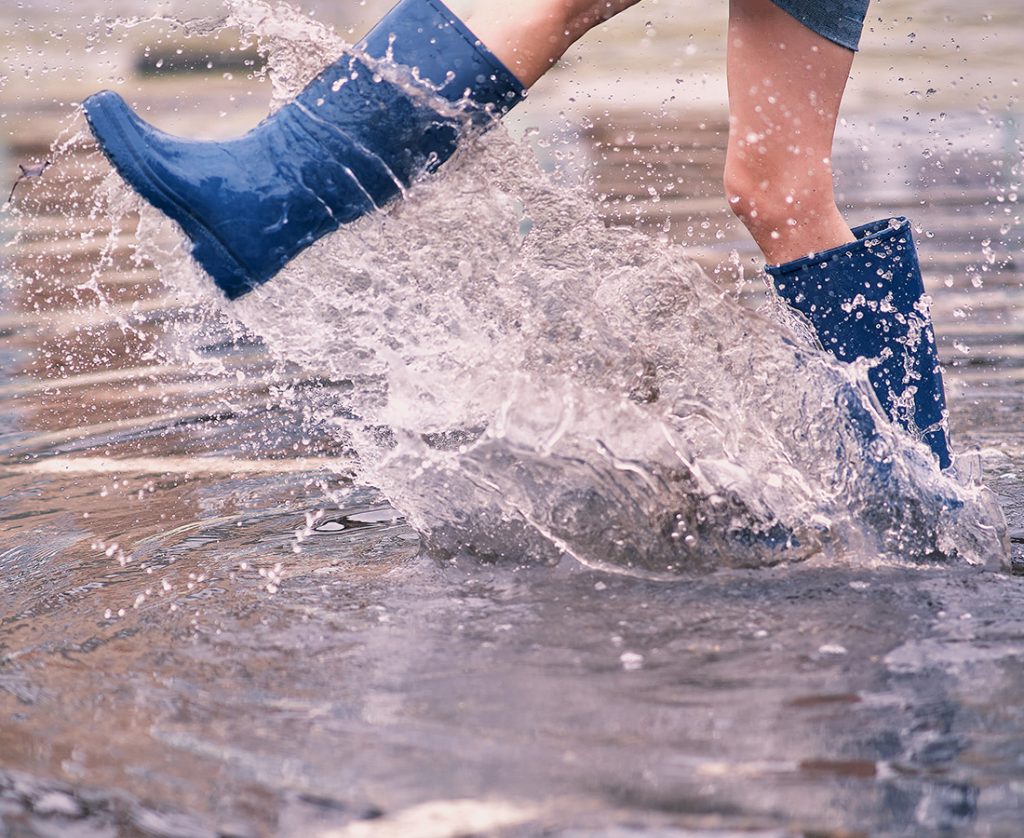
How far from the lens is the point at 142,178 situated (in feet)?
6.74

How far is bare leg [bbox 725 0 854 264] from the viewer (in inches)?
87.3

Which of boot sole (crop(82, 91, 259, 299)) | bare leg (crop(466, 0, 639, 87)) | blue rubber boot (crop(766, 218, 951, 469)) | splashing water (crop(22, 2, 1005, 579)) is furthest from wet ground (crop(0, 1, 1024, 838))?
bare leg (crop(466, 0, 639, 87))

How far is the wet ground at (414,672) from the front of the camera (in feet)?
4.71

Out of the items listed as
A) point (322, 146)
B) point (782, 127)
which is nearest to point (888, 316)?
point (782, 127)

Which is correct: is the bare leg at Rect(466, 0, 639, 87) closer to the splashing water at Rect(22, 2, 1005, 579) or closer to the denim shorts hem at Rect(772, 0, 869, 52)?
the splashing water at Rect(22, 2, 1005, 579)

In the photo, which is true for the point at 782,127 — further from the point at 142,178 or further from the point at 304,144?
the point at 142,178

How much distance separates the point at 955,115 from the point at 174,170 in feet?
20.5

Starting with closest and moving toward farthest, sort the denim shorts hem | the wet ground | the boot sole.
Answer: the wet ground < the boot sole < the denim shorts hem

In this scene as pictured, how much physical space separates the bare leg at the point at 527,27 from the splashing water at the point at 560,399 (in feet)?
0.49

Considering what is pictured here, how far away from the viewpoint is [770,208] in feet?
7.53

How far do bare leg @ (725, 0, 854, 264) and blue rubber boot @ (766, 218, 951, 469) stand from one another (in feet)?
0.19

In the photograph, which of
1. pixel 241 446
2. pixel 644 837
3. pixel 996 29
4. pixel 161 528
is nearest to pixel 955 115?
pixel 996 29

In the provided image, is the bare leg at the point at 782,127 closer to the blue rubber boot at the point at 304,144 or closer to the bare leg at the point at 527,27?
the bare leg at the point at 527,27

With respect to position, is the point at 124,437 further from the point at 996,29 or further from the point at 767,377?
the point at 996,29
